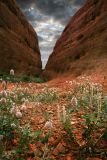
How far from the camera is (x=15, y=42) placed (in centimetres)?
4281

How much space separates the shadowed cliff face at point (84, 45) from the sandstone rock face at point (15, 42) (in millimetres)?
2601

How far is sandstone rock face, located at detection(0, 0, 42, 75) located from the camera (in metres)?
38.5

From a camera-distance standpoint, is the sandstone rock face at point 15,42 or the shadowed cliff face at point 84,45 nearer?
the shadowed cliff face at point 84,45

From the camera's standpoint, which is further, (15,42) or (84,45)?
(15,42)

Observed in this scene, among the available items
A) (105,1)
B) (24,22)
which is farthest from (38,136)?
(24,22)

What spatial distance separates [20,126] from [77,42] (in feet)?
108

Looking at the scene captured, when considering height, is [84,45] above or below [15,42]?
below

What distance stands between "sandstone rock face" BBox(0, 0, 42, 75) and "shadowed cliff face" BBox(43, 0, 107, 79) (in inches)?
102

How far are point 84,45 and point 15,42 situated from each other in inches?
348

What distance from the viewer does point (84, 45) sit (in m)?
37.0

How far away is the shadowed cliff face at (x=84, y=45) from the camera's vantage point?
32.1m

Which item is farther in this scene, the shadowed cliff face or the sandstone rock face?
the sandstone rock face

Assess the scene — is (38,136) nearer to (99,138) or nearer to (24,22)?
(99,138)

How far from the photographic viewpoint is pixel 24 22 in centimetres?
5006
